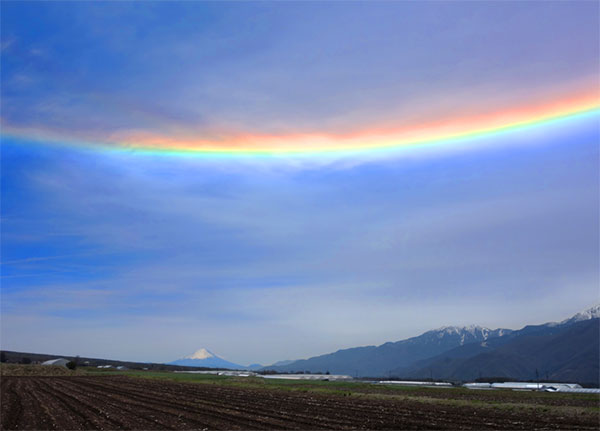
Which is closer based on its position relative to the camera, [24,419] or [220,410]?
[24,419]

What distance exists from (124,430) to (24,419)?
12.9 metres

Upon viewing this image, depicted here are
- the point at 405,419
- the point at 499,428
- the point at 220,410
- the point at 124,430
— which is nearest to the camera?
the point at 124,430

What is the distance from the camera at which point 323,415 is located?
1747 inches

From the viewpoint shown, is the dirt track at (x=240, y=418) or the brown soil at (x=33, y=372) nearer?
the dirt track at (x=240, y=418)

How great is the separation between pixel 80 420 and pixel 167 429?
10.0m

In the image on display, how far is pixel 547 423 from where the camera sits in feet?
130

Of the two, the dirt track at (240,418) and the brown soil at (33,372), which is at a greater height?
the dirt track at (240,418)

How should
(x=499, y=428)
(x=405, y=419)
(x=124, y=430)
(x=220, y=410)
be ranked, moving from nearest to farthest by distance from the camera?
(x=124, y=430)
(x=499, y=428)
(x=405, y=419)
(x=220, y=410)

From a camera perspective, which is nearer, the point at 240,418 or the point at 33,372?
the point at 240,418

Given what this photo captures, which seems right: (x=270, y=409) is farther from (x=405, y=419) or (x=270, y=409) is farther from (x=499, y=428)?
(x=499, y=428)

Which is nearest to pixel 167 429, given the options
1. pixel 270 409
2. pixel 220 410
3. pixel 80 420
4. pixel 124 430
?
pixel 124 430

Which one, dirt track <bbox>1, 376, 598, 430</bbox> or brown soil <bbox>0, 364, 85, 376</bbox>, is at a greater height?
dirt track <bbox>1, 376, 598, 430</bbox>

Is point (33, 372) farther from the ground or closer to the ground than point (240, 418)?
closer to the ground

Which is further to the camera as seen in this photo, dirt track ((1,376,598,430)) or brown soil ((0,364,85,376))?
brown soil ((0,364,85,376))
